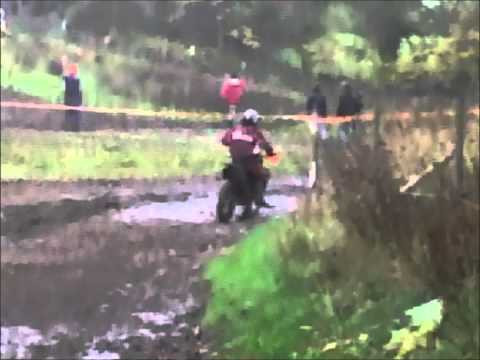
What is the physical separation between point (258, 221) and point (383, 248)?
0.89ft

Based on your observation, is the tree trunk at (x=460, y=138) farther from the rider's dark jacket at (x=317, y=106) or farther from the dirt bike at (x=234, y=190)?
the dirt bike at (x=234, y=190)

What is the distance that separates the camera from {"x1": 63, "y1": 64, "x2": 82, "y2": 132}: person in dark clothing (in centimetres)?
193

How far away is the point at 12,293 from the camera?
1979mm

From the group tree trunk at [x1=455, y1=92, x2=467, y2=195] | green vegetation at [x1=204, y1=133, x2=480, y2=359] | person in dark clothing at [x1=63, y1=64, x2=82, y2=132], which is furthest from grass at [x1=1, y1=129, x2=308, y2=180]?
tree trunk at [x1=455, y1=92, x2=467, y2=195]

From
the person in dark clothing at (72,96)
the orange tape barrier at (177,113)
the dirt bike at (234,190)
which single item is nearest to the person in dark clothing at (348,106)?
the orange tape barrier at (177,113)

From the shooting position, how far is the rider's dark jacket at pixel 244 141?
197 centimetres

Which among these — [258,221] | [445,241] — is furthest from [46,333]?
[445,241]

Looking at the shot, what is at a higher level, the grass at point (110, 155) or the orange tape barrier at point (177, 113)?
the orange tape barrier at point (177, 113)

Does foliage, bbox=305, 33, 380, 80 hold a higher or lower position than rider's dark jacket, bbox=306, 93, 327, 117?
higher

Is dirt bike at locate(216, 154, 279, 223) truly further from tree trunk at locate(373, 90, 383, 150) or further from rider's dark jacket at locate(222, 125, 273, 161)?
tree trunk at locate(373, 90, 383, 150)

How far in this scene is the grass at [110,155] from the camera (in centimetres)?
193

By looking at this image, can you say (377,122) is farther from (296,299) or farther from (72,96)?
(72,96)

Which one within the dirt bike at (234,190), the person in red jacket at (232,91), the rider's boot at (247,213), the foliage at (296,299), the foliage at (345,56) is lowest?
the foliage at (296,299)

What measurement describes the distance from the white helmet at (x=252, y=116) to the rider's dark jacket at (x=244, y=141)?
0.6 inches
